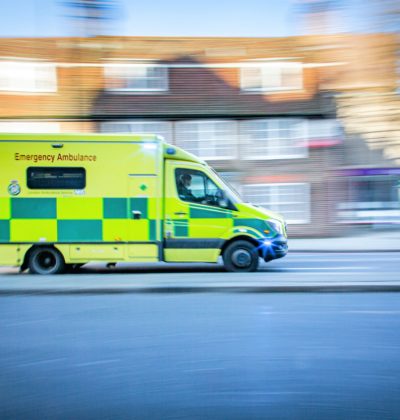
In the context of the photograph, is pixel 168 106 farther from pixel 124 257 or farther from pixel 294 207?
pixel 124 257

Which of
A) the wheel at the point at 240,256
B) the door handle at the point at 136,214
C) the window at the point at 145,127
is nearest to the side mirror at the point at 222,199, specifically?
the wheel at the point at 240,256

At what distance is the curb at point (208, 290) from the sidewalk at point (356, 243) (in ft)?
30.3

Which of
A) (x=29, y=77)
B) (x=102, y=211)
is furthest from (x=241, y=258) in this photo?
(x=29, y=77)

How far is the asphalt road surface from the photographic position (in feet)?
12.8

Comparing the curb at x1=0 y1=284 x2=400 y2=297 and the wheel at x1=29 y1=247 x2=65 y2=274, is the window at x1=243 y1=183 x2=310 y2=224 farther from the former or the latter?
the curb at x1=0 y1=284 x2=400 y2=297

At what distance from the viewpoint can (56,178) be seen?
1098 cm

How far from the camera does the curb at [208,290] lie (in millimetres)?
8281

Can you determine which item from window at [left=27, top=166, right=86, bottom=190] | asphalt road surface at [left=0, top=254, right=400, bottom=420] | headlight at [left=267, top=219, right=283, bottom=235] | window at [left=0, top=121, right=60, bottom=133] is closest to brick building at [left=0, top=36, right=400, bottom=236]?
window at [left=0, top=121, right=60, bottom=133]

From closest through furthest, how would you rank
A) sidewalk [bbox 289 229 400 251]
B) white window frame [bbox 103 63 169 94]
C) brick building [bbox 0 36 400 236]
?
1. sidewalk [bbox 289 229 400 251]
2. brick building [bbox 0 36 400 236]
3. white window frame [bbox 103 63 169 94]

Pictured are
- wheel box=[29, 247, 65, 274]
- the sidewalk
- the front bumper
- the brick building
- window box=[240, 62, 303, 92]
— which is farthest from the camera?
window box=[240, 62, 303, 92]

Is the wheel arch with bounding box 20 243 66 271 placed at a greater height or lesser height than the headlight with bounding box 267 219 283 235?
lesser

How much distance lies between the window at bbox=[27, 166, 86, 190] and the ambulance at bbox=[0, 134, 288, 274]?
2 centimetres

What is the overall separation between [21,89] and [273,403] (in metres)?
21.6

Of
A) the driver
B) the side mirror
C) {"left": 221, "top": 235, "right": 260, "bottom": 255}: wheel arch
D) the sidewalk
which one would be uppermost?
the driver
